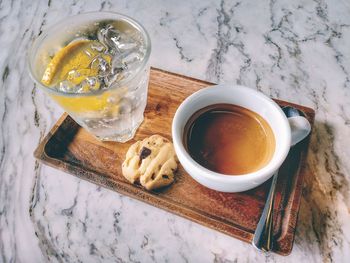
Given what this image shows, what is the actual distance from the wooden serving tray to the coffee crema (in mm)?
56

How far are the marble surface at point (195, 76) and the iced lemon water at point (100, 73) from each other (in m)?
0.17

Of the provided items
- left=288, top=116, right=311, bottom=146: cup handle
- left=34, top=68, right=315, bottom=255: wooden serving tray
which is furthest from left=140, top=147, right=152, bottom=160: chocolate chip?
left=288, top=116, right=311, bottom=146: cup handle

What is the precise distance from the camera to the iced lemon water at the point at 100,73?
0.67 meters

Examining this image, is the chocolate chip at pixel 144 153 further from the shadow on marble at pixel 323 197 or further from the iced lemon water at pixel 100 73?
the shadow on marble at pixel 323 197

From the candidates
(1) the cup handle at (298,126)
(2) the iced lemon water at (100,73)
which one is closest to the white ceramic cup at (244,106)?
(1) the cup handle at (298,126)

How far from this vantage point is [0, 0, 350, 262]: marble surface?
71cm

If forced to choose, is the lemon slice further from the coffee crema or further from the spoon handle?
the spoon handle

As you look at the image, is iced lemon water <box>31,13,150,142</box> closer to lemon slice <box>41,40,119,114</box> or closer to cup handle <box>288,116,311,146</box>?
lemon slice <box>41,40,119,114</box>

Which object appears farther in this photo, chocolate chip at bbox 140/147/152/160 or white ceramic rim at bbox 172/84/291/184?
chocolate chip at bbox 140/147/152/160

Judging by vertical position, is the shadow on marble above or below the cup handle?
below

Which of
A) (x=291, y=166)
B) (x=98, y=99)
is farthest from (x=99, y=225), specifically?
(x=291, y=166)

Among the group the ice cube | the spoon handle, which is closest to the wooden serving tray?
the spoon handle

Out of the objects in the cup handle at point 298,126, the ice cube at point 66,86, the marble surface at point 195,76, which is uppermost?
the cup handle at point 298,126

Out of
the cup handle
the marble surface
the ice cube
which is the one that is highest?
the cup handle
